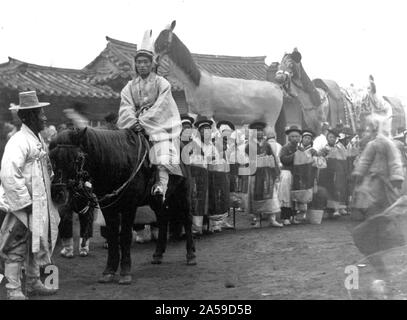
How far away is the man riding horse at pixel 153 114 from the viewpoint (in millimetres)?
6969

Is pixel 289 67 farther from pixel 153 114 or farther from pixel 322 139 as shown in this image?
pixel 153 114

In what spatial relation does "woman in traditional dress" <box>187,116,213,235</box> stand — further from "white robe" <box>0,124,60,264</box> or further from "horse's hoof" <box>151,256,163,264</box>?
"white robe" <box>0,124,60,264</box>

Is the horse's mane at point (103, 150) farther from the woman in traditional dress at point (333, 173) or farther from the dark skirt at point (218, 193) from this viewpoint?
the woman in traditional dress at point (333, 173)

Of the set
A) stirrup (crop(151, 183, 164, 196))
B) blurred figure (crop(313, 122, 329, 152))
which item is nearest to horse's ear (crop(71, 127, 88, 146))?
stirrup (crop(151, 183, 164, 196))

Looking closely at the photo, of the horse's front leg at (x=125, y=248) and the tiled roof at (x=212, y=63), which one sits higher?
the tiled roof at (x=212, y=63)

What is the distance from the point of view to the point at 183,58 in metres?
10.1

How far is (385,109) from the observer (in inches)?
493

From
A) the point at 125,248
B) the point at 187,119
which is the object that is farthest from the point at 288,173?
the point at 125,248

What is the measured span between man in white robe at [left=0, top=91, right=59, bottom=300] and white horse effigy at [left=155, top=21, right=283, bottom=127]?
4.04 meters

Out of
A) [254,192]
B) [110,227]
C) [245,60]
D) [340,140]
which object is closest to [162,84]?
[110,227]

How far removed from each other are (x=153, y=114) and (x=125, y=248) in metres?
1.65

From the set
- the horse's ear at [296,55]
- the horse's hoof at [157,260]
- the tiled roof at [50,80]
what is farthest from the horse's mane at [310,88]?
the horse's hoof at [157,260]

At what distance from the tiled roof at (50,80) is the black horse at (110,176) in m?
→ 6.03
